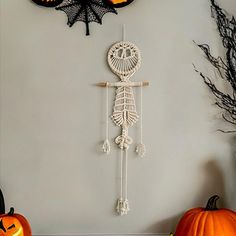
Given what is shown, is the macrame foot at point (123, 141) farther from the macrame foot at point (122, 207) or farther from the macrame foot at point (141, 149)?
the macrame foot at point (122, 207)

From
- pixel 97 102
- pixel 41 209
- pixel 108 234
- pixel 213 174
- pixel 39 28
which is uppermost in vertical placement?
pixel 39 28

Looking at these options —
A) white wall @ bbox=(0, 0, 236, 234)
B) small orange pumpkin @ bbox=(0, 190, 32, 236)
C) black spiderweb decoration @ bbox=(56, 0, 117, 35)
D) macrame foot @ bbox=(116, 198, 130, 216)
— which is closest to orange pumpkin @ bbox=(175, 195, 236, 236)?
white wall @ bbox=(0, 0, 236, 234)

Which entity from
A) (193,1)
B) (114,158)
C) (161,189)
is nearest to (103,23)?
(193,1)

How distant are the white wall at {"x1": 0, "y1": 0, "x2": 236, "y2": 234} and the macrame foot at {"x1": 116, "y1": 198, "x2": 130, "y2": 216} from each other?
26 mm

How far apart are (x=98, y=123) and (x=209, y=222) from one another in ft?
1.92

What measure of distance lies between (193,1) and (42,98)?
2.46 feet

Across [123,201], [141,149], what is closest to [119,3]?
[141,149]

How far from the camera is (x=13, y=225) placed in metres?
1.44

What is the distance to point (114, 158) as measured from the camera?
1.60 meters

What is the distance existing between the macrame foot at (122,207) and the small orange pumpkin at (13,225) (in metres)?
0.36

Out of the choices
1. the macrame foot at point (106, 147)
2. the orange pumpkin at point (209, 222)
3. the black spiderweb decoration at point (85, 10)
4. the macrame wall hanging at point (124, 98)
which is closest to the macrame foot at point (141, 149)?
the macrame wall hanging at point (124, 98)

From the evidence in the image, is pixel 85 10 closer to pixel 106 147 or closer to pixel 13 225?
pixel 106 147

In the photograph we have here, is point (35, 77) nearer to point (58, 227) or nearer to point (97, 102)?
point (97, 102)

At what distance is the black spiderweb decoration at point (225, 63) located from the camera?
157 cm
